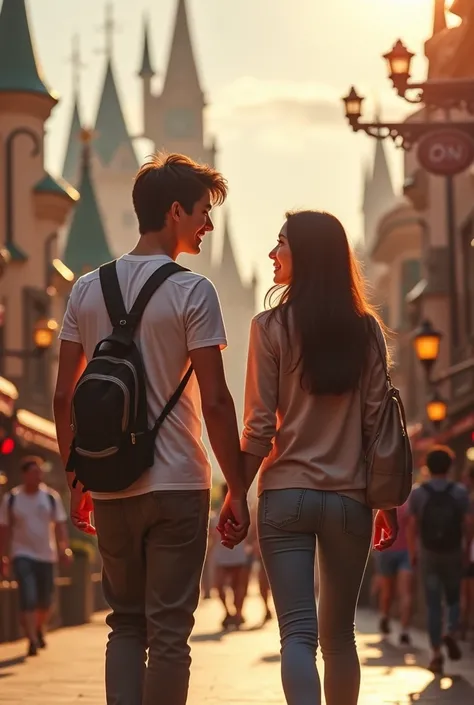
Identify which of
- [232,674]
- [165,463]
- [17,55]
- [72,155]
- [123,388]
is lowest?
[232,674]

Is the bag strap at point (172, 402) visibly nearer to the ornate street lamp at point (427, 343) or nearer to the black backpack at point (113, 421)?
the black backpack at point (113, 421)

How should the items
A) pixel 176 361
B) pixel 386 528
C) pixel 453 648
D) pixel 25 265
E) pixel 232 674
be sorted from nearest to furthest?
pixel 176 361, pixel 386 528, pixel 232 674, pixel 453 648, pixel 25 265

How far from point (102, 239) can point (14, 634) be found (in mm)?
46361

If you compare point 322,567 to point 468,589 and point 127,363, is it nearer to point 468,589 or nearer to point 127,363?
point 127,363

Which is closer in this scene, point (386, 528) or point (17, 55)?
point (386, 528)

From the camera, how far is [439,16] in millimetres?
26781

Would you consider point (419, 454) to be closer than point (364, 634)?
No

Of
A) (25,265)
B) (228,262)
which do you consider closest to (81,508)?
(25,265)

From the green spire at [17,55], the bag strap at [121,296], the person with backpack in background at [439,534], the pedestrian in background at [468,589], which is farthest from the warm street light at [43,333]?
the bag strap at [121,296]

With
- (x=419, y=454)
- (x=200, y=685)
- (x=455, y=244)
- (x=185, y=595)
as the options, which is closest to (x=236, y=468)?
(x=185, y=595)

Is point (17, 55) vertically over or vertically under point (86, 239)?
over

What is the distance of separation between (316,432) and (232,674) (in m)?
7.02

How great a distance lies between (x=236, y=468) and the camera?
661 centimetres

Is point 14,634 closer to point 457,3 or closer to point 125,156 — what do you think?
point 457,3
